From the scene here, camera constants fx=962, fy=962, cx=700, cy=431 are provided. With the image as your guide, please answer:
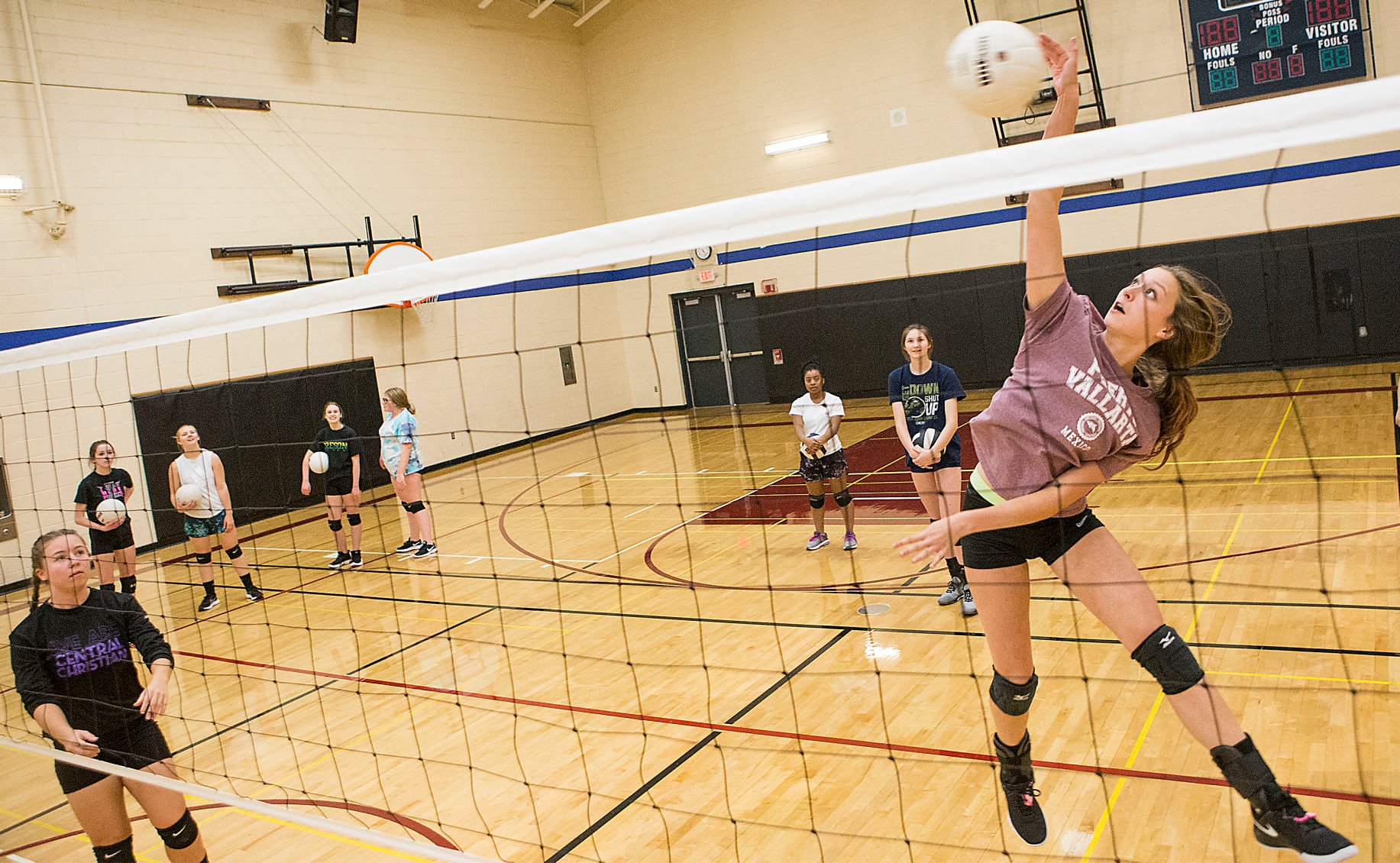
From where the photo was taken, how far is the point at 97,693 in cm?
348

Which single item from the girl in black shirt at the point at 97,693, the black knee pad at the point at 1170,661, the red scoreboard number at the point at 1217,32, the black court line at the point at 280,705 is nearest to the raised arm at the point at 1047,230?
the black knee pad at the point at 1170,661

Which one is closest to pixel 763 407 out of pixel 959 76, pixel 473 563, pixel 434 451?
pixel 434 451

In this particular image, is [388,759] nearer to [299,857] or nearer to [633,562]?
[299,857]

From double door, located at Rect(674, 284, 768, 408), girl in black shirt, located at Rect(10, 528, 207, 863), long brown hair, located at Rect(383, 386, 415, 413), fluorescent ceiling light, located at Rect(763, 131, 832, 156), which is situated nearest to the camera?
girl in black shirt, located at Rect(10, 528, 207, 863)

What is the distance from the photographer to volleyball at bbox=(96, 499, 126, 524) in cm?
613

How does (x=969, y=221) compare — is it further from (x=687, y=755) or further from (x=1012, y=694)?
(x=1012, y=694)

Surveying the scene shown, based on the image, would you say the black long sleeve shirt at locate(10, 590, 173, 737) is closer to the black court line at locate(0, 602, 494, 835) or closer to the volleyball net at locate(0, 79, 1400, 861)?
the volleyball net at locate(0, 79, 1400, 861)

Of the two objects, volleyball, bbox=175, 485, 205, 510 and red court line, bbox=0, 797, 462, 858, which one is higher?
volleyball, bbox=175, 485, 205, 510

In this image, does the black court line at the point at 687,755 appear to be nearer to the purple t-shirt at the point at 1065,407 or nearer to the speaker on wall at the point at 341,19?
the purple t-shirt at the point at 1065,407

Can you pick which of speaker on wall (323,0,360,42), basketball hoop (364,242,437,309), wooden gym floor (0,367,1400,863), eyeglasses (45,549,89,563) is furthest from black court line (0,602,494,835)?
speaker on wall (323,0,360,42)

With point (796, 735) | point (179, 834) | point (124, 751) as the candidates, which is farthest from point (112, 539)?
point (796, 735)

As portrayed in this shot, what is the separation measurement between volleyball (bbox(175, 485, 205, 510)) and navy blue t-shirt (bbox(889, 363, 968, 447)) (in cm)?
471

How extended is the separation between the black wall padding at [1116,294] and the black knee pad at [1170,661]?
7059 mm

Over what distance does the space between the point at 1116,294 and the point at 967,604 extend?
7774mm
